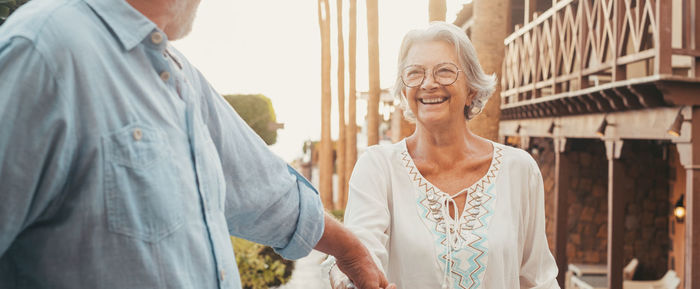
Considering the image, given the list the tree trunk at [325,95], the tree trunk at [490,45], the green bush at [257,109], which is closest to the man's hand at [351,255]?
the tree trunk at [490,45]

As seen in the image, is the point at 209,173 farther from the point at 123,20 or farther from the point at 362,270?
the point at 362,270

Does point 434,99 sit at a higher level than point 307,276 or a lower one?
higher

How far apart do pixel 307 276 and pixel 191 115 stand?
27.1 ft

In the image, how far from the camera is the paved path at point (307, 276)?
816 centimetres

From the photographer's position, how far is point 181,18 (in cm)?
99

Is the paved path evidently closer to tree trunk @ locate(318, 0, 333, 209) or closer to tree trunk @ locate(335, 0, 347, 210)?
tree trunk @ locate(335, 0, 347, 210)

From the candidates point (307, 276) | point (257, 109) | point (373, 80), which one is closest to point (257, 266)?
point (307, 276)

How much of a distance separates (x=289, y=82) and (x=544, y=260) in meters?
15.6

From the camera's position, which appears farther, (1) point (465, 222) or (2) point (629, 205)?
(2) point (629, 205)

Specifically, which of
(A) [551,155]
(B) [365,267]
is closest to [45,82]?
(B) [365,267]

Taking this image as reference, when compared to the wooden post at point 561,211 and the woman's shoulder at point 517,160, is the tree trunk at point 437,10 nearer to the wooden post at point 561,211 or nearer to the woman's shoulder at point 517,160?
the woman's shoulder at point 517,160

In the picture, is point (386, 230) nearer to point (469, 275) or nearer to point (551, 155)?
point (469, 275)

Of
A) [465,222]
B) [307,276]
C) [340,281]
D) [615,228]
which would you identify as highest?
[465,222]

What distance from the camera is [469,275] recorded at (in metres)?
1.73
